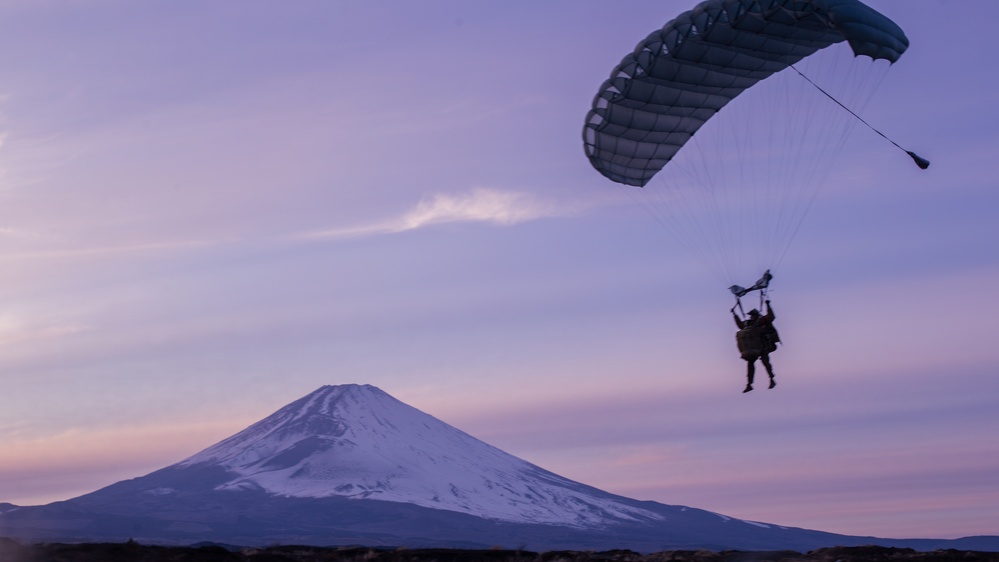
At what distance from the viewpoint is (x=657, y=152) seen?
34.2m

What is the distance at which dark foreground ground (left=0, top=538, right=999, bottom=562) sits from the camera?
2403 cm

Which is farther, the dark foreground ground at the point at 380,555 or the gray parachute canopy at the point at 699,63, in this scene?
the gray parachute canopy at the point at 699,63

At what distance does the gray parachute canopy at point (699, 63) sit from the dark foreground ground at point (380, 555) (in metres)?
11.1

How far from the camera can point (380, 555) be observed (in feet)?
94.1

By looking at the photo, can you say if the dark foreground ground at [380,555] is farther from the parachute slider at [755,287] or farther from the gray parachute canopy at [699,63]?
the gray parachute canopy at [699,63]

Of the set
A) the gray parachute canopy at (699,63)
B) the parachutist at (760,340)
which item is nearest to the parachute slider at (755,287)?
the parachutist at (760,340)

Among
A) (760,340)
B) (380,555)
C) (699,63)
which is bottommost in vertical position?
(380,555)

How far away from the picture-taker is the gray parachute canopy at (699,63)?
27.2 meters

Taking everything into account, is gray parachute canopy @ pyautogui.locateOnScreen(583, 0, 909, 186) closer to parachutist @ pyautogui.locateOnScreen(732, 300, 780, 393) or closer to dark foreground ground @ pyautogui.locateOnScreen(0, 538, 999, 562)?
parachutist @ pyautogui.locateOnScreen(732, 300, 780, 393)

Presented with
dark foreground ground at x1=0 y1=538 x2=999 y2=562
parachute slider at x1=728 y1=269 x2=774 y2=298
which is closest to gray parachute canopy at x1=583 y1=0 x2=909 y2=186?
parachute slider at x1=728 y1=269 x2=774 y2=298

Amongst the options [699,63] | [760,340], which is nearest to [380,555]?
[760,340]

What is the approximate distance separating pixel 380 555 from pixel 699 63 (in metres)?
14.6

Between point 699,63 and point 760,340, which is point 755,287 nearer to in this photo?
point 760,340

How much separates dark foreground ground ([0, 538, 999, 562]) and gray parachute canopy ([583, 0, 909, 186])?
36.3ft
